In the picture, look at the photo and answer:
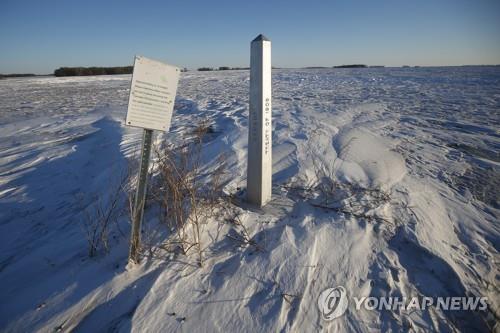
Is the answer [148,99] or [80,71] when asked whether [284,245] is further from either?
[80,71]

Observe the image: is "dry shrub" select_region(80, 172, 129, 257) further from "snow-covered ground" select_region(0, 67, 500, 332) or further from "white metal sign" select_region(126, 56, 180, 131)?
"white metal sign" select_region(126, 56, 180, 131)

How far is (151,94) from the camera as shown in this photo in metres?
1.72

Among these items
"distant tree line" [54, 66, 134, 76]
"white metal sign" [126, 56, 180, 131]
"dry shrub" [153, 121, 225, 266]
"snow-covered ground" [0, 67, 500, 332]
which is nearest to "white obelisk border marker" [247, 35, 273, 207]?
"snow-covered ground" [0, 67, 500, 332]

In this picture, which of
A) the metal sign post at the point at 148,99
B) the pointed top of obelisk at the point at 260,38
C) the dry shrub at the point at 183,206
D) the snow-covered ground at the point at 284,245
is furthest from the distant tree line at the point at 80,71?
the metal sign post at the point at 148,99

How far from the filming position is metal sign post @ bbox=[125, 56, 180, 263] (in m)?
1.65

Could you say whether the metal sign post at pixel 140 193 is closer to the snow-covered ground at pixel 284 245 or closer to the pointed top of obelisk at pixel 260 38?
the snow-covered ground at pixel 284 245

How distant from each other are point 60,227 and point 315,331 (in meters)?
2.74

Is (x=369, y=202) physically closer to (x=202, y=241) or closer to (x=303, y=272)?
(x=303, y=272)

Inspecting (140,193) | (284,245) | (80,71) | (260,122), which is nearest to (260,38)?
(260,122)

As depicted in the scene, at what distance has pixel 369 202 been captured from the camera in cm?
283

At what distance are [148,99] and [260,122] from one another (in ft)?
3.88

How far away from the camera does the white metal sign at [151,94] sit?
164 centimetres

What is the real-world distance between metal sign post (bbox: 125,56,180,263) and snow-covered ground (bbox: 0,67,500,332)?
2.15ft

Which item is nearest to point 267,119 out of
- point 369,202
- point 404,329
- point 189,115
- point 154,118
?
point 154,118
